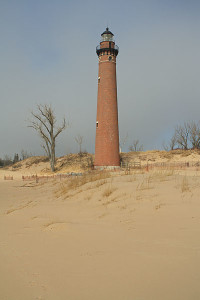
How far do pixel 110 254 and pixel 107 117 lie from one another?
81.5ft

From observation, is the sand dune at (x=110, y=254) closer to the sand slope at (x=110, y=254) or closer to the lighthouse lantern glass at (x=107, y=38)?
the sand slope at (x=110, y=254)

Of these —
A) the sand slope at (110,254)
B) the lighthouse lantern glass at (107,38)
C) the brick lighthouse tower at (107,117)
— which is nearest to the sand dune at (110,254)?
the sand slope at (110,254)

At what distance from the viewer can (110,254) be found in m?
2.95

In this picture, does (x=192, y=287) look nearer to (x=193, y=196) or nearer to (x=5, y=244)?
(x=5, y=244)

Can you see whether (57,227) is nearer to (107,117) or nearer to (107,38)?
(107,117)

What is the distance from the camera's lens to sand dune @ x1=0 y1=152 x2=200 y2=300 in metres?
2.20

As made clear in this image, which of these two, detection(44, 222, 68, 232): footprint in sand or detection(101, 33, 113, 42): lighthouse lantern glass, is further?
detection(101, 33, 113, 42): lighthouse lantern glass

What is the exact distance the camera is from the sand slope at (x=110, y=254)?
2197 millimetres

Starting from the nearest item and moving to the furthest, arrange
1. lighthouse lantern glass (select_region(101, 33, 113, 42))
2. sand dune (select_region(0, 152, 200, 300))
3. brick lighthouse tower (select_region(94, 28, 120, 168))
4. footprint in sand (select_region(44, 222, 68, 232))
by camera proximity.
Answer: sand dune (select_region(0, 152, 200, 300)), footprint in sand (select_region(44, 222, 68, 232)), brick lighthouse tower (select_region(94, 28, 120, 168)), lighthouse lantern glass (select_region(101, 33, 113, 42))

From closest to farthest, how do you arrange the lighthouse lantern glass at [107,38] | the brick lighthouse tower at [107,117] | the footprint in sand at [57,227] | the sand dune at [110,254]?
1. the sand dune at [110,254]
2. the footprint in sand at [57,227]
3. the brick lighthouse tower at [107,117]
4. the lighthouse lantern glass at [107,38]

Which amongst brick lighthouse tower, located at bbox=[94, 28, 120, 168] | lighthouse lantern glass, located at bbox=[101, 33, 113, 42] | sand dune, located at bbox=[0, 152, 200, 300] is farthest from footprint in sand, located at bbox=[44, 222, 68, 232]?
lighthouse lantern glass, located at bbox=[101, 33, 113, 42]

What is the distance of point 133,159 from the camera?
3847 cm

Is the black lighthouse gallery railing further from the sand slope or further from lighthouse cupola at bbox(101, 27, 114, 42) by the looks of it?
the sand slope

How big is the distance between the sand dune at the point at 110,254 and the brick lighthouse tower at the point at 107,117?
21727 millimetres
